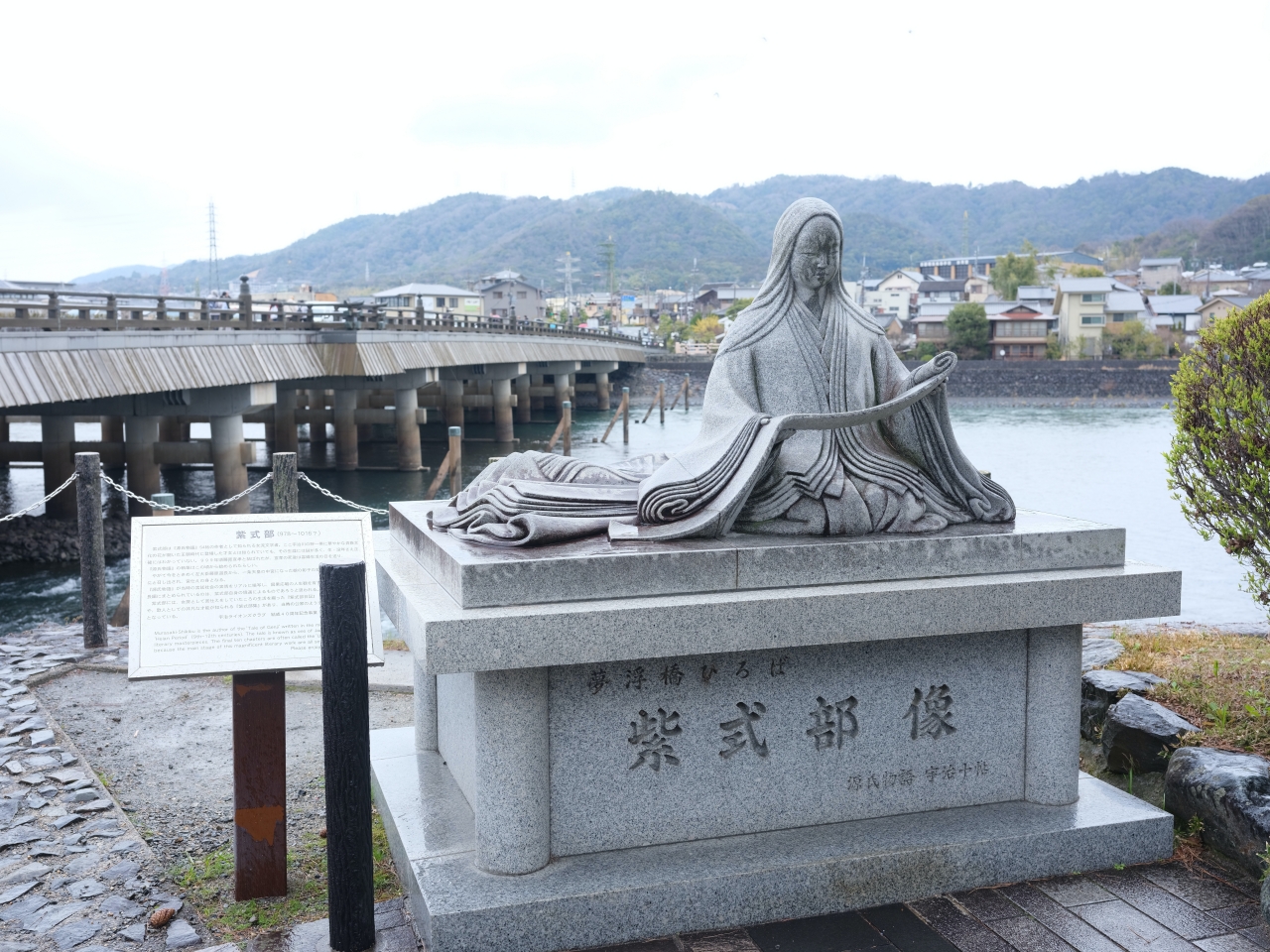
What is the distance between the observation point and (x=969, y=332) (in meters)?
56.0

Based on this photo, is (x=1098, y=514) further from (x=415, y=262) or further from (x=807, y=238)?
(x=415, y=262)

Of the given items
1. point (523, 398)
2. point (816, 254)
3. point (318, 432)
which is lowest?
point (318, 432)

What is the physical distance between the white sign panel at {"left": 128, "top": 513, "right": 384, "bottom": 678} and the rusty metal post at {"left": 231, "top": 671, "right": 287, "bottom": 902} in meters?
0.19

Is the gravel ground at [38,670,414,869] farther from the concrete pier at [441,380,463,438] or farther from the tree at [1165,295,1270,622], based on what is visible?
the concrete pier at [441,380,463,438]

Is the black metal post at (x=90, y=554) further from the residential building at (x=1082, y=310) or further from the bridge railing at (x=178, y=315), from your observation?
the residential building at (x=1082, y=310)

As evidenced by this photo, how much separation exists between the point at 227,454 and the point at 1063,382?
41.8 metres

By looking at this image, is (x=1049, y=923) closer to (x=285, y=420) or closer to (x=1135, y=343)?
(x=285, y=420)

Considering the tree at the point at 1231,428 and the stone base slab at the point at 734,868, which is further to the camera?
the tree at the point at 1231,428

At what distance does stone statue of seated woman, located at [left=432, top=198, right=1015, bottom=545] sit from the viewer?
4305 millimetres

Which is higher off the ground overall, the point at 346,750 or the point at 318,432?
the point at 346,750

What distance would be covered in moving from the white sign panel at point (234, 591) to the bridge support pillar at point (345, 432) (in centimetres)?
2406

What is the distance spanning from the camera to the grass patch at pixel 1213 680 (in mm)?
5191

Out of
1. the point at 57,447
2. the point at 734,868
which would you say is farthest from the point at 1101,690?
the point at 57,447

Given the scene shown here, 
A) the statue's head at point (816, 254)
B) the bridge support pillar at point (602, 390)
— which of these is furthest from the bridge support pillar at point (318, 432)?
the statue's head at point (816, 254)
